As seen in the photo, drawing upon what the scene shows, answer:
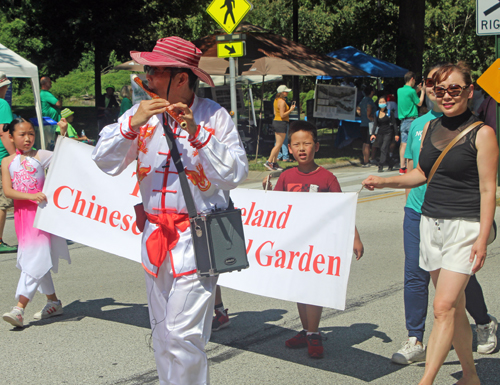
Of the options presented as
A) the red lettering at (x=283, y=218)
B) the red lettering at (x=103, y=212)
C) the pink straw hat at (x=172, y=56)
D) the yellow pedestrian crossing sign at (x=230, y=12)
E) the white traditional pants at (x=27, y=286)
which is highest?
the yellow pedestrian crossing sign at (x=230, y=12)

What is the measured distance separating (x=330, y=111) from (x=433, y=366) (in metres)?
16.5

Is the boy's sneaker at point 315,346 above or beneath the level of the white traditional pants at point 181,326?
beneath

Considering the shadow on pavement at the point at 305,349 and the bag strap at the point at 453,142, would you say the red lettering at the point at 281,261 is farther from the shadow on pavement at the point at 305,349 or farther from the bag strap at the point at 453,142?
the bag strap at the point at 453,142

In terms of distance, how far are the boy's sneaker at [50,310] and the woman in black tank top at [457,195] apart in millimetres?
3221

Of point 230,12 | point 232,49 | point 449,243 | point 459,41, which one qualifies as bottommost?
point 449,243

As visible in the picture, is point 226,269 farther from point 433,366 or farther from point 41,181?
point 41,181

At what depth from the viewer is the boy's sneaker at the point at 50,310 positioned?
520 centimetres

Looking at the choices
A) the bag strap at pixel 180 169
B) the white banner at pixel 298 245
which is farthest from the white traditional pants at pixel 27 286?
the bag strap at pixel 180 169

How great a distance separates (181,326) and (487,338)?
2.48m

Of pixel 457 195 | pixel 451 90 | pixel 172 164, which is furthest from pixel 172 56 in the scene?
pixel 457 195

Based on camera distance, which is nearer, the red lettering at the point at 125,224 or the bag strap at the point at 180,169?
the bag strap at the point at 180,169

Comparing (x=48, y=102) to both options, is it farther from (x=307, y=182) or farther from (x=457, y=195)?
(x=457, y=195)

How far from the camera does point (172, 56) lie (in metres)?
2.92

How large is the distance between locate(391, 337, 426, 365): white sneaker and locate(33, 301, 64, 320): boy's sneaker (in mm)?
2865
